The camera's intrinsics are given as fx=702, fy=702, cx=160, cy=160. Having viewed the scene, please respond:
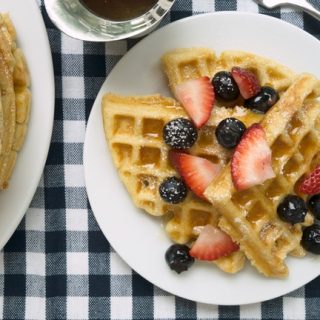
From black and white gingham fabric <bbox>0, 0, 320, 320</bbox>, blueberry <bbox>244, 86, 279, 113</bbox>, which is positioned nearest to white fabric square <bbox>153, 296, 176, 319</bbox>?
black and white gingham fabric <bbox>0, 0, 320, 320</bbox>

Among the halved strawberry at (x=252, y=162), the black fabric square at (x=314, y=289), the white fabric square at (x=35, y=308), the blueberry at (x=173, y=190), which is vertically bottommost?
the white fabric square at (x=35, y=308)

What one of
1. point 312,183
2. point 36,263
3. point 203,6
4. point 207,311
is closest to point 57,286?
point 36,263

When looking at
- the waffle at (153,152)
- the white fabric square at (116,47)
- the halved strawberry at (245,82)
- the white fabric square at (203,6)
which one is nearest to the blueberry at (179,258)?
the waffle at (153,152)

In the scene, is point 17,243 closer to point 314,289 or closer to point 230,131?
point 230,131

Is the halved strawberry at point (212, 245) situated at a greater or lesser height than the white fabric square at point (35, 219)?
greater

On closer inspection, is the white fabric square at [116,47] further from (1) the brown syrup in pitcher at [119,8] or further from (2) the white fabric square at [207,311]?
(2) the white fabric square at [207,311]

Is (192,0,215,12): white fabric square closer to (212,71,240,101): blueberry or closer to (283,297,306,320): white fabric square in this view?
(212,71,240,101): blueberry

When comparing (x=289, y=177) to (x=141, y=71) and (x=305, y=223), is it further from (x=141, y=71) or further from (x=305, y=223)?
(x=141, y=71)
